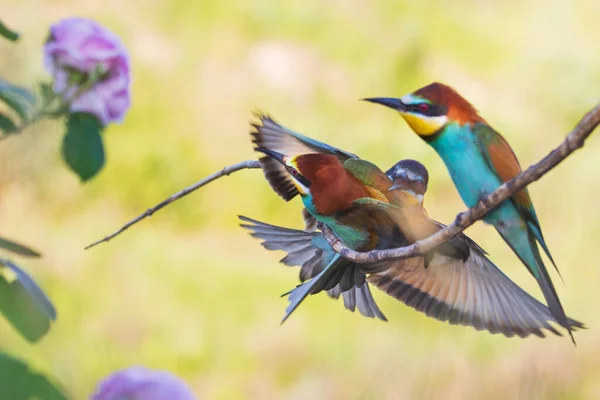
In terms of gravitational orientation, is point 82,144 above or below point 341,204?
above

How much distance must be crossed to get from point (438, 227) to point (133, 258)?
1.03 meters

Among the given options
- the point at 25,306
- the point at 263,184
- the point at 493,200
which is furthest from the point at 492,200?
the point at 263,184

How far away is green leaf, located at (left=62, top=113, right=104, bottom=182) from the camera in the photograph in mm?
287

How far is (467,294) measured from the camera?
0.65 ft

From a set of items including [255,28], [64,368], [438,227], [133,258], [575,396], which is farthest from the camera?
[255,28]

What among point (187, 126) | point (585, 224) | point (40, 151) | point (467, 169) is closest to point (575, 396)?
point (585, 224)

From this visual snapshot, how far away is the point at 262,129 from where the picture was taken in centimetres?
21

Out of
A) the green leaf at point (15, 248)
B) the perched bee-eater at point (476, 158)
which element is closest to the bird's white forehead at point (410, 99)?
the perched bee-eater at point (476, 158)

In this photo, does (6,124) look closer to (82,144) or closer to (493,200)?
(82,144)

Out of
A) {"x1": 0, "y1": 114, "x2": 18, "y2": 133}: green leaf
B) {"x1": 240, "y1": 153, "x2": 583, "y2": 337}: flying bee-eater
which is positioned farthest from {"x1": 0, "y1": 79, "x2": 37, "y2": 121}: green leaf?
{"x1": 240, "y1": 153, "x2": 583, "y2": 337}: flying bee-eater

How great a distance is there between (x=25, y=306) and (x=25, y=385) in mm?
72

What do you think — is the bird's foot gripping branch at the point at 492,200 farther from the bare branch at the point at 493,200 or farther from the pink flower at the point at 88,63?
the pink flower at the point at 88,63

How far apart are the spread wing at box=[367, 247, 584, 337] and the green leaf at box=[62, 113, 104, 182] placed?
131 mm

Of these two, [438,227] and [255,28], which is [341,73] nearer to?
[255,28]
